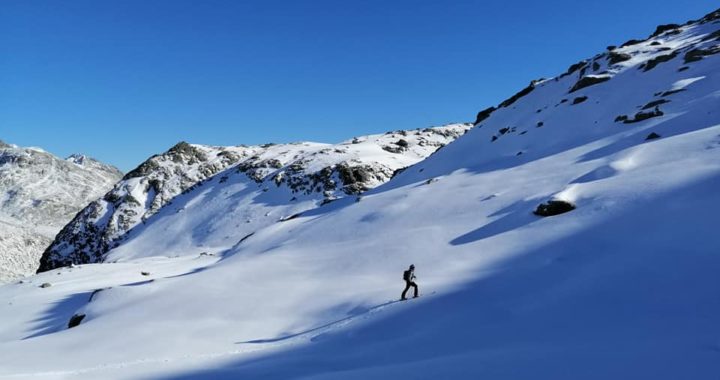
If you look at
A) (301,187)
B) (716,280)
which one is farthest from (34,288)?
(716,280)

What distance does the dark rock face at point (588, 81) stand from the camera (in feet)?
169

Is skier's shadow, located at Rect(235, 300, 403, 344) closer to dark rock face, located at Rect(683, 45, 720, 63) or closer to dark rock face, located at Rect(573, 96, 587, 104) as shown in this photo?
dark rock face, located at Rect(573, 96, 587, 104)

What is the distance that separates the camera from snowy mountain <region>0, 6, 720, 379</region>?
904cm

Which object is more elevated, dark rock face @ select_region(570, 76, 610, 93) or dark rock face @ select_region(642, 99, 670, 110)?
dark rock face @ select_region(570, 76, 610, 93)

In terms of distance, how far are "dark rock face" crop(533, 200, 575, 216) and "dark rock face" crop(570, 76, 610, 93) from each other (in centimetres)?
3669

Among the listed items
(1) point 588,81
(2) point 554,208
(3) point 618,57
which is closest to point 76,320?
(2) point 554,208

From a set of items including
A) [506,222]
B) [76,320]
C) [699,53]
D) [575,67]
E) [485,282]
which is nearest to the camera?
[485,282]

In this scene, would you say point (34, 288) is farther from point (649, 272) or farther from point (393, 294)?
point (649, 272)

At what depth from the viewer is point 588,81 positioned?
172 feet

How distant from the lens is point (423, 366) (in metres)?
8.22

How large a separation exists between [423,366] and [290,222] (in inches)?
1410

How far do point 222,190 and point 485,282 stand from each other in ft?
272

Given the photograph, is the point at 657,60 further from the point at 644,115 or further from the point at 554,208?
the point at 554,208

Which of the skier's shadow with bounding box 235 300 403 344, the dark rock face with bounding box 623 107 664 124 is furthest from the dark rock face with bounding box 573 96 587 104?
the skier's shadow with bounding box 235 300 403 344
